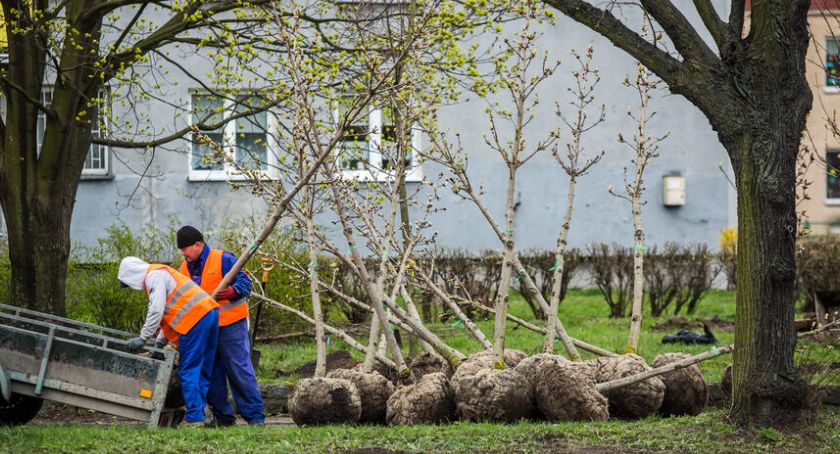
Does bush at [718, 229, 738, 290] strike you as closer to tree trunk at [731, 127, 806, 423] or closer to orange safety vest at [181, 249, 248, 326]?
orange safety vest at [181, 249, 248, 326]

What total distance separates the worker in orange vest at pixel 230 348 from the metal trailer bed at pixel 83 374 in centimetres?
73

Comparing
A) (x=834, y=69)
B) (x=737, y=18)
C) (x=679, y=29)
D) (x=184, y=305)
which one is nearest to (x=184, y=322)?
(x=184, y=305)

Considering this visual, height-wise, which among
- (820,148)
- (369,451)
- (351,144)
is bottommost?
(369,451)

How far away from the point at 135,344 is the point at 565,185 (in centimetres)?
1375

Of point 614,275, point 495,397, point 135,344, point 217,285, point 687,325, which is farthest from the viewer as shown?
point 614,275

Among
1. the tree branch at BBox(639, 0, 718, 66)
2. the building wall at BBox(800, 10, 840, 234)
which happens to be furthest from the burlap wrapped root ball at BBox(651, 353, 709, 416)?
the building wall at BBox(800, 10, 840, 234)

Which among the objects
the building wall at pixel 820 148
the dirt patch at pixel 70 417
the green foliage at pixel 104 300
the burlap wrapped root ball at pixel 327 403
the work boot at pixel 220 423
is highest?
the building wall at pixel 820 148

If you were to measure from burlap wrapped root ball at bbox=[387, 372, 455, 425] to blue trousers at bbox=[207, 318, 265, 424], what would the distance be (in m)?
1.27

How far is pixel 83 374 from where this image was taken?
8.55m

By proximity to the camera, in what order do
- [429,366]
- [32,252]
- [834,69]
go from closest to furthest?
[429,366], [834,69], [32,252]

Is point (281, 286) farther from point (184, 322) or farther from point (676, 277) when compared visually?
point (676, 277)

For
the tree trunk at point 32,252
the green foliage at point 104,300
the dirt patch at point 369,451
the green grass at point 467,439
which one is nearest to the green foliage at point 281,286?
the green foliage at point 104,300

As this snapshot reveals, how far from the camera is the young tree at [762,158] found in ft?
23.5

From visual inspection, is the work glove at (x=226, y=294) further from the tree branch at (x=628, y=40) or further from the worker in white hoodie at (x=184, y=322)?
the tree branch at (x=628, y=40)
